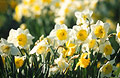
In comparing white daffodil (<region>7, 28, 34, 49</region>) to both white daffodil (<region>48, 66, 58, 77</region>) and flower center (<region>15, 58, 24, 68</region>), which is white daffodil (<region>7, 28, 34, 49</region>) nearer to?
flower center (<region>15, 58, 24, 68</region>)

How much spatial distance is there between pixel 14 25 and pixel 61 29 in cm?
395

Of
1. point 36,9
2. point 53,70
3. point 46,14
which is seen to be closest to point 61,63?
point 53,70

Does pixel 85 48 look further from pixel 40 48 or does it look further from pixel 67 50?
pixel 40 48

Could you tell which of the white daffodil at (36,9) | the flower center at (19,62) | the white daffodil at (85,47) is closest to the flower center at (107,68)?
the white daffodil at (85,47)

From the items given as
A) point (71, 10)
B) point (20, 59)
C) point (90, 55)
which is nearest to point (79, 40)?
point (90, 55)

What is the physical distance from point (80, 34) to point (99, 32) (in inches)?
6.3

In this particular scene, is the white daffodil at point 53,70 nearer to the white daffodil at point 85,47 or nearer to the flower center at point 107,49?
the white daffodil at point 85,47

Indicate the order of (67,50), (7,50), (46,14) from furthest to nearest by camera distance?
(46,14)
(67,50)
(7,50)

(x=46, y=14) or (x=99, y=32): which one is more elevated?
(x=46, y=14)

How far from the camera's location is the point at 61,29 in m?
2.27

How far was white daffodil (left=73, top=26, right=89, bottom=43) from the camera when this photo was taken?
218cm

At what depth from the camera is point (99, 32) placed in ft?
7.09

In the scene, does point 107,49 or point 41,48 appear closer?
point 41,48

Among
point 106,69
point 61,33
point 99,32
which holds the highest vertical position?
point 61,33
